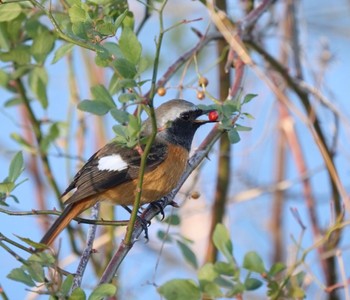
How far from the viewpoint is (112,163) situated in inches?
129

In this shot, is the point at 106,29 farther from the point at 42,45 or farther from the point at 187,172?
the point at 42,45

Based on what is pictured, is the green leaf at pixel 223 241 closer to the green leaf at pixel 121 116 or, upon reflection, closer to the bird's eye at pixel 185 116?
the green leaf at pixel 121 116

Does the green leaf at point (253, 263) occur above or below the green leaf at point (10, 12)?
below

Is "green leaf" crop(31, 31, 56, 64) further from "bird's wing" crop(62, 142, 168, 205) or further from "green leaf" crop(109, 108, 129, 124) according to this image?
"green leaf" crop(109, 108, 129, 124)

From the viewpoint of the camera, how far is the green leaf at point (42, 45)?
3465mm

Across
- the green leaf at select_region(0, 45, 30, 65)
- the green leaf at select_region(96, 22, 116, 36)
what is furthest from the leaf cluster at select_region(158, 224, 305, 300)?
the green leaf at select_region(0, 45, 30, 65)

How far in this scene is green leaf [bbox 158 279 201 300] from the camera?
2.46 metres

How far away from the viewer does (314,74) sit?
13.6 ft

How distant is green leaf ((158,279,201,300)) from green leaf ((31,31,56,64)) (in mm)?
1482

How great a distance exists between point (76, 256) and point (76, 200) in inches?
54.0

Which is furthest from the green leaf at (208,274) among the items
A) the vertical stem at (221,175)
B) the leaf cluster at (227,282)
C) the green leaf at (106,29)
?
the vertical stem at (221,175)

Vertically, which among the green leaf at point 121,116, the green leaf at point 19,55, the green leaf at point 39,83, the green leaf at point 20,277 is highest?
the green leaf at point 19,55

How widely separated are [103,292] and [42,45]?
1.65 m

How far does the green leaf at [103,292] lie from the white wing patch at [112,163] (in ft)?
3.69
